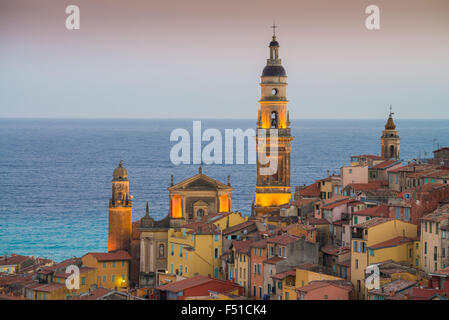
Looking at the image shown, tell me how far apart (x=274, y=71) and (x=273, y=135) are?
9.85ft

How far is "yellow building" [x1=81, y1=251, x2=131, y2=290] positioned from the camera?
46.4 metres

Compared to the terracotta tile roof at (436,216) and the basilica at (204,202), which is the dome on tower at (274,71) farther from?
the terracotta tile roof at (436,216)

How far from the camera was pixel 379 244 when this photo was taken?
39.1 m

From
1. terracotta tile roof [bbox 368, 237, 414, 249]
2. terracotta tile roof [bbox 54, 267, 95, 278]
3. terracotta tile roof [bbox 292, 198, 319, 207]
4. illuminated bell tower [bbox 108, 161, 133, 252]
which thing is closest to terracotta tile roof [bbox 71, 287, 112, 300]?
terracotta tile roof [bbox 54, 267, 95, 278]

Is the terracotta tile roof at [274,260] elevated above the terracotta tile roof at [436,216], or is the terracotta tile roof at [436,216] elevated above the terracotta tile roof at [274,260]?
the terracotta tile roof at [436,216]

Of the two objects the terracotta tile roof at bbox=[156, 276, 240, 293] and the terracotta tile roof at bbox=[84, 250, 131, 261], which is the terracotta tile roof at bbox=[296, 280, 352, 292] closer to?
the terracotta tile roof at bbox=[156, 276, 240, 293]

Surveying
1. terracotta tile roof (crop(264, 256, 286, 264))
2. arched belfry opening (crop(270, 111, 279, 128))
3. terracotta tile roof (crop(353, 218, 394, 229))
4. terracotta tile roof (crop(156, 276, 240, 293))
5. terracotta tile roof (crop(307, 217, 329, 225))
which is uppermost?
arched belfry opening (crop(270, 111, 279, 128))

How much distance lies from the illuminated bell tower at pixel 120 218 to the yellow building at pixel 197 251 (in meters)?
2.54

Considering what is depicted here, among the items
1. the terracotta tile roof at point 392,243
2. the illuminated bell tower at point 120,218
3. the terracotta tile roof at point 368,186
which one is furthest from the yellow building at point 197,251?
the terracotta tile roof at point 392,243

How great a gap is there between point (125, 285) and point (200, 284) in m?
8.00

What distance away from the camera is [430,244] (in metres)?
37.9

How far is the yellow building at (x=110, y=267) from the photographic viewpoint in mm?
46438

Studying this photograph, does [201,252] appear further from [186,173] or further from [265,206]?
[186,173]
